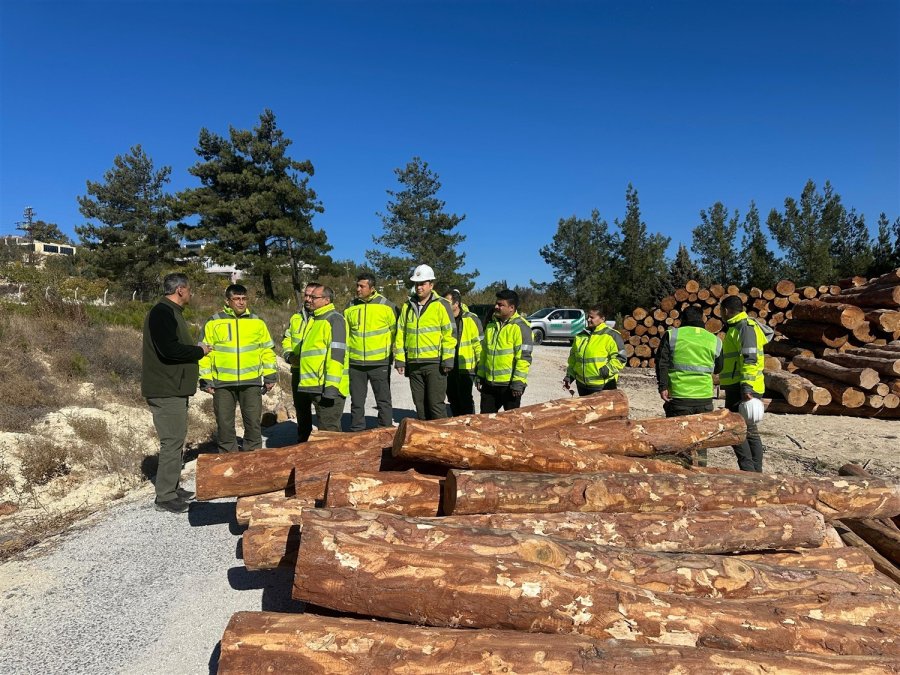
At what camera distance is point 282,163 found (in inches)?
1037

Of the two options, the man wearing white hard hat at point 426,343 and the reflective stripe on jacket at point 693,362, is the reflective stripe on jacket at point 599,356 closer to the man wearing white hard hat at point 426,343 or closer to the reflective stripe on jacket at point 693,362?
the reflective stripe on jacket at point 693,362

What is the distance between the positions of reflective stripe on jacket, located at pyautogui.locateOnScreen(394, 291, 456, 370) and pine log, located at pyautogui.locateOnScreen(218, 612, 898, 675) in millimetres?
3717

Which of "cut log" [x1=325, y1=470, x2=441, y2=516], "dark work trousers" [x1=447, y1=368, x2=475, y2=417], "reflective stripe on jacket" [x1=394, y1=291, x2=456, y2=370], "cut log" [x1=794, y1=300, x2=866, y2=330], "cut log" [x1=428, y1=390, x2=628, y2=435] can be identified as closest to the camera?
"cut log" [x1=325, y1=470, x2=441, y2=516]

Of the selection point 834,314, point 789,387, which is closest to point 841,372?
point 789,387

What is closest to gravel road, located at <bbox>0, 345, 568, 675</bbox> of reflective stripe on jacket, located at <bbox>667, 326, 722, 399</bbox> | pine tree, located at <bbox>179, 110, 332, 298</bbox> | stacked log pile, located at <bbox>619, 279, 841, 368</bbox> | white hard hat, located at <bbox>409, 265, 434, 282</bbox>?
white hard hat, located at <bbox>409, 265, 434, 282</bbox>

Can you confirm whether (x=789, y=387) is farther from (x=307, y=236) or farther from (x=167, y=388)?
(x=307, y=236)

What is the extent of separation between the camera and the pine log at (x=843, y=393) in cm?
890

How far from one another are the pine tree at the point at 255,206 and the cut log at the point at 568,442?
23461 millimetres

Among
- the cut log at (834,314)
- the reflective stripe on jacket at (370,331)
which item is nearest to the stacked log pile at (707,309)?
the cut log at (834,314)

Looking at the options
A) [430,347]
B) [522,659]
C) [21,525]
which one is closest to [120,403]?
[21,525]

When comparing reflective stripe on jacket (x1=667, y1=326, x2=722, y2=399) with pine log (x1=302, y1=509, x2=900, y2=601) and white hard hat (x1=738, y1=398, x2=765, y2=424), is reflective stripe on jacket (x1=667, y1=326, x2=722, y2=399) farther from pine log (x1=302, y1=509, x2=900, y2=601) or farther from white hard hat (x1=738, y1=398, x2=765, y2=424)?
pine log (x1=302, y1=509, x2=900, y2=601)

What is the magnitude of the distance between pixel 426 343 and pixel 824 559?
3.93 metres

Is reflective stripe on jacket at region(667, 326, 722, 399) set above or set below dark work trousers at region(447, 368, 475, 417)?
above

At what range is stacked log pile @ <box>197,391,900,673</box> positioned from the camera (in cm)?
210
